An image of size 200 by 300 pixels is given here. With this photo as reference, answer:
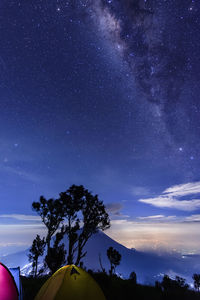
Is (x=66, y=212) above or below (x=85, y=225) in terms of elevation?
above

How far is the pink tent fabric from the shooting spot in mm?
8558

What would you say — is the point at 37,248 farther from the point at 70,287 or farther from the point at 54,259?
the point at 70,287

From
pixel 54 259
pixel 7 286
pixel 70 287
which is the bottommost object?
pixel 54 259

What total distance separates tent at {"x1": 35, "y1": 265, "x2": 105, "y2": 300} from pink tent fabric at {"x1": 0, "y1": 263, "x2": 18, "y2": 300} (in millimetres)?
1470

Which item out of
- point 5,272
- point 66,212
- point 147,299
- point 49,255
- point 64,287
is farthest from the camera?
point 66,212

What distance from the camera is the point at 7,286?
8.83m

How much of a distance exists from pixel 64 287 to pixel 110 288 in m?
8.80

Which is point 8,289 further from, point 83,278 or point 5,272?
point 83,278

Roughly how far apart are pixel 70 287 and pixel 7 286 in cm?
354

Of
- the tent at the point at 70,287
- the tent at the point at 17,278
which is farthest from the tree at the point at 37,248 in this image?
the tent at the point at 70,287

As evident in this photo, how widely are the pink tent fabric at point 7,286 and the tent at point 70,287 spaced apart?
147 cm

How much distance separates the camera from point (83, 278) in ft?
27.8

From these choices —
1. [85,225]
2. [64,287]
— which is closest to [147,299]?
[64,287]

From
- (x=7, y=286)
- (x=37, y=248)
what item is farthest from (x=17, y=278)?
(x=37, y=248)
